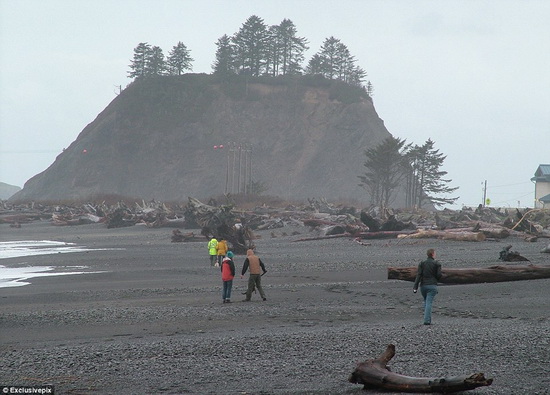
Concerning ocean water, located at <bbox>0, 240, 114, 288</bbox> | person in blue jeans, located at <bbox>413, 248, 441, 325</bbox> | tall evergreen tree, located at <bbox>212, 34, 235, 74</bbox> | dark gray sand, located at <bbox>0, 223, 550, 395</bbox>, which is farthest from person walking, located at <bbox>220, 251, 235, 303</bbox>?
tall evergreen tree, located at <bbox>212, 34, 235, 74</bbox>

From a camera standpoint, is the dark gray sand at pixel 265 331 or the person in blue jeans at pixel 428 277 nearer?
the dark gray sand at pixel 265 331

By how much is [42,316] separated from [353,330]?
622 centimetres

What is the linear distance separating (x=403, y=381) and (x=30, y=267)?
20.5 meters

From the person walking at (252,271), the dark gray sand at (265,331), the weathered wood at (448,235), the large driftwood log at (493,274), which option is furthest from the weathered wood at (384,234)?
the person walking at (252,271)

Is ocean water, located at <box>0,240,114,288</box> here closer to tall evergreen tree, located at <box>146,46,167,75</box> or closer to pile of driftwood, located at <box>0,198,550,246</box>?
pile of driftwood, located at <box>0,198,550,246</box>

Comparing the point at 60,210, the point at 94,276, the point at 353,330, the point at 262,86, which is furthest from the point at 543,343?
the point at 262,86

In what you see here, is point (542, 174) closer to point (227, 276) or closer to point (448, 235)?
point (448, 235)

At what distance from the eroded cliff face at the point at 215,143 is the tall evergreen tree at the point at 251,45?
21.7 ft

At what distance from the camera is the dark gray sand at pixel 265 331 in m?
8.74

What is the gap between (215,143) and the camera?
350ft

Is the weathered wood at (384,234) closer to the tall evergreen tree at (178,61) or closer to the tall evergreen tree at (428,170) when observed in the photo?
the tall evergreen tree at (428,170)

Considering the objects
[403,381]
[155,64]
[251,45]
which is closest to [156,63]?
[155,64]

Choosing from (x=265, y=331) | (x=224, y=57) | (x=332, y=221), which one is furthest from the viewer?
(x=224, y=57)

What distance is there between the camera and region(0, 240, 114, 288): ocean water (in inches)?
855
